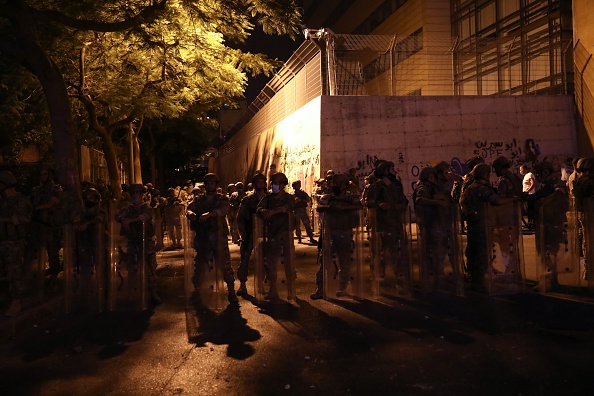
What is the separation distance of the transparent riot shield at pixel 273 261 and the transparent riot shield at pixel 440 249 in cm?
175

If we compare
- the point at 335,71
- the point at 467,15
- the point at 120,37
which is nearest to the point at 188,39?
the point at 120,37

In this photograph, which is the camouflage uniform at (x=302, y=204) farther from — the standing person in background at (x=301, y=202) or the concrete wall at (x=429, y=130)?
the concrete wall at (x=429, y=130)

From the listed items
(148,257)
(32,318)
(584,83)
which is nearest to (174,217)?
(148,257)

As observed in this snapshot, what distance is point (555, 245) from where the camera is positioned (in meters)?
7.99

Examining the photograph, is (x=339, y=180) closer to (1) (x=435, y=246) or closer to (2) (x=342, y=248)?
(2) (x=342, y=248)

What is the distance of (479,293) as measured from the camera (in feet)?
26.4

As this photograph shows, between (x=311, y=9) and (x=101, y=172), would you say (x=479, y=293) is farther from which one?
(x=311, y=9)

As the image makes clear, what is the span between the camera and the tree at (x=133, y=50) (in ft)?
31.9

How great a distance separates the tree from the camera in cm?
973

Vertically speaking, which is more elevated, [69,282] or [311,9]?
[311,9]

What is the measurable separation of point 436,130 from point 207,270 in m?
11.5

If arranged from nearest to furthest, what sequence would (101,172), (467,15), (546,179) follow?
(546,179) → (101,172) → (467,15)

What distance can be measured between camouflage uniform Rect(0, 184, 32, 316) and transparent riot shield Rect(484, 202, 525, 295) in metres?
5.72

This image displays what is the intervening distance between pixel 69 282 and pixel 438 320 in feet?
14.9
